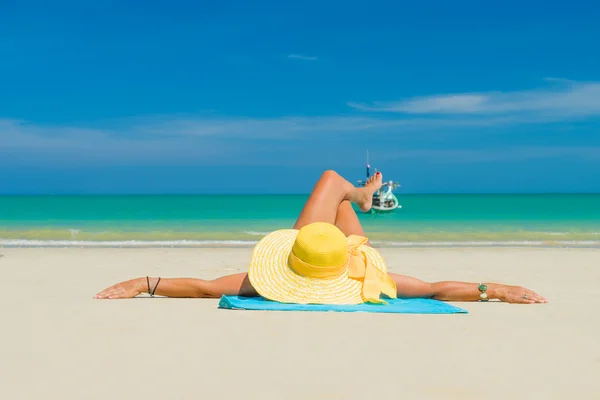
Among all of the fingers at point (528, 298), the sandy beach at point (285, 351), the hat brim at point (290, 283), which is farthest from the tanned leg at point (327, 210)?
the fingers at point (528, 298)

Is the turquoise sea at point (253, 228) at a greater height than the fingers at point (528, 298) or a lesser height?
greater

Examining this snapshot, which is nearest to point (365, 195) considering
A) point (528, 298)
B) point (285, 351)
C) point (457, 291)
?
point (457, 291)

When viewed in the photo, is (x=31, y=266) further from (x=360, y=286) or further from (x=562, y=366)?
(x=562, y=366)

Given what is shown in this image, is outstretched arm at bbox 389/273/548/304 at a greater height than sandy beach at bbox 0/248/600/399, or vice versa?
outstretched arm at bbox 389/273/548/304

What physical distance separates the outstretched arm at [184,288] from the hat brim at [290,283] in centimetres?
40

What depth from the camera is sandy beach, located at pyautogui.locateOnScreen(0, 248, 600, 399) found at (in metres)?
2.96

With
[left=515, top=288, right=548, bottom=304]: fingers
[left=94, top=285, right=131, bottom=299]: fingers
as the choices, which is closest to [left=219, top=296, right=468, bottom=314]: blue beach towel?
[left=515, top=288, right=548, bottom=304]: fingers

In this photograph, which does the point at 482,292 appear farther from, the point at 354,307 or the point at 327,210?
the point at 327,210

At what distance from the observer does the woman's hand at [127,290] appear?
17.3 feet

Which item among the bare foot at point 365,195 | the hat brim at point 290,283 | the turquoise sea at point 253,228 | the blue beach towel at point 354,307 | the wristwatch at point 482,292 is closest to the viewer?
the blue beach towel at point 354,307

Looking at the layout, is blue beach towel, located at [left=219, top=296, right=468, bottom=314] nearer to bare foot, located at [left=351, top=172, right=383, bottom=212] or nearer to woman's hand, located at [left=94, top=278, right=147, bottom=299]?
woman's hand, located at [left=94, top=278, right=147, bottom=299]

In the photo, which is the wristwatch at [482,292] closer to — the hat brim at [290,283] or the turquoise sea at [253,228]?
the hat brim at [290,283]

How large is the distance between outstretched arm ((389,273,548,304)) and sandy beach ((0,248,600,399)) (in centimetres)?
11

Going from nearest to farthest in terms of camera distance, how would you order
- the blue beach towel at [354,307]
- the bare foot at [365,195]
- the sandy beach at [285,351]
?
1. the sandy beach at [285,351]
2. the blue beach towel at [354,307]
3. the bare foot at [365,195]
